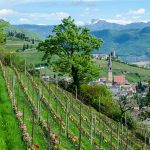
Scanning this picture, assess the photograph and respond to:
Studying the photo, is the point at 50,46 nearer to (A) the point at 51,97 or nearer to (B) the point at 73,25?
(B) the point at 73,25

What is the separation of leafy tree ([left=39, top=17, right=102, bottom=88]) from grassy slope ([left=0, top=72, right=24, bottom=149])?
3425cm

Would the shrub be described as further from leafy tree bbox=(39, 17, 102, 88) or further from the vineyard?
the vineyard

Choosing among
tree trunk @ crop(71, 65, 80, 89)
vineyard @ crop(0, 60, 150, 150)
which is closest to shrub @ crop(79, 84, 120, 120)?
tree trunk @ crop(71, 65, 80, 89)

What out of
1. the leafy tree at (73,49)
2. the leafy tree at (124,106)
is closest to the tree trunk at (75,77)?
the leafy tree at (73,49)

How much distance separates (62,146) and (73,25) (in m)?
46.3

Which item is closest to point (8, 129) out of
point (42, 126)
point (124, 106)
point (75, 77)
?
point (42, 126)

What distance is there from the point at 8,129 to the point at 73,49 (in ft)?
149

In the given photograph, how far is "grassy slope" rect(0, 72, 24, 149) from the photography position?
3022 centimetres

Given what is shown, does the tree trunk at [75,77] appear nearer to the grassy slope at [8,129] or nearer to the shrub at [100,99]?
the shrub at [100,99]

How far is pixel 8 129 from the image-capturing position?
33156 mm

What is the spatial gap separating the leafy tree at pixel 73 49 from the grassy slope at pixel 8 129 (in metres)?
34.2

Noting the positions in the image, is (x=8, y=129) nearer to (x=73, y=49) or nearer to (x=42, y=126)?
(x=42, y=126)

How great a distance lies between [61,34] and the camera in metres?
76.4

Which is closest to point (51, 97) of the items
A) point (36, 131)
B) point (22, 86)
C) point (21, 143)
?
point (22, 86)
